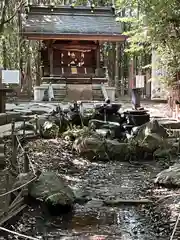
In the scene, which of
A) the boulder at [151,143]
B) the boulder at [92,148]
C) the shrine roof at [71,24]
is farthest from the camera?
the shrine roof at [71,24]

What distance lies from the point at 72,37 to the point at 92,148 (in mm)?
11893

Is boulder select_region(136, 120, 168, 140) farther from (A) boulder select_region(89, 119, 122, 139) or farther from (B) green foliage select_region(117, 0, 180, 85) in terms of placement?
(B) green foliage select_region(117, 0, 180, 85)

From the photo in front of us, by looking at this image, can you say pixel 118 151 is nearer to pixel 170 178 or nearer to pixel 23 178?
pixel 170 178

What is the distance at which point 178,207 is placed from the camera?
5.55 meters

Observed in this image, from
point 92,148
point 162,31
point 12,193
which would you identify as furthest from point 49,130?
point 12,193

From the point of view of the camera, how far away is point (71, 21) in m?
21.4

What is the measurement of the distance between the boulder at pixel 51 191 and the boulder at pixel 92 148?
9.91 ft

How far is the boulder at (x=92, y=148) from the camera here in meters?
9.07

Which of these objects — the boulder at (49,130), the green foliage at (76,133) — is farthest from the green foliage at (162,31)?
the boulder at (49,130)

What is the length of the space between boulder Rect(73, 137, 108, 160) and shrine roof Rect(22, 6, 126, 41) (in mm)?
11223

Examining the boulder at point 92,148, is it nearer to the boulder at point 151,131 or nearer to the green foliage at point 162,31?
the boulder at point 151,131

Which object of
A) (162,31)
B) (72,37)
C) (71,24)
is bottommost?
(162,31)

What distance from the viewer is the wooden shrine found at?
1991 cm

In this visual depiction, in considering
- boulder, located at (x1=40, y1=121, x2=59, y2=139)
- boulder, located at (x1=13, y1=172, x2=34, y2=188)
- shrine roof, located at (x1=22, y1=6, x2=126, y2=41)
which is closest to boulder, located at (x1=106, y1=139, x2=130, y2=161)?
boulder, located at (x1=40, y1=121, x2=59, y2=139)
